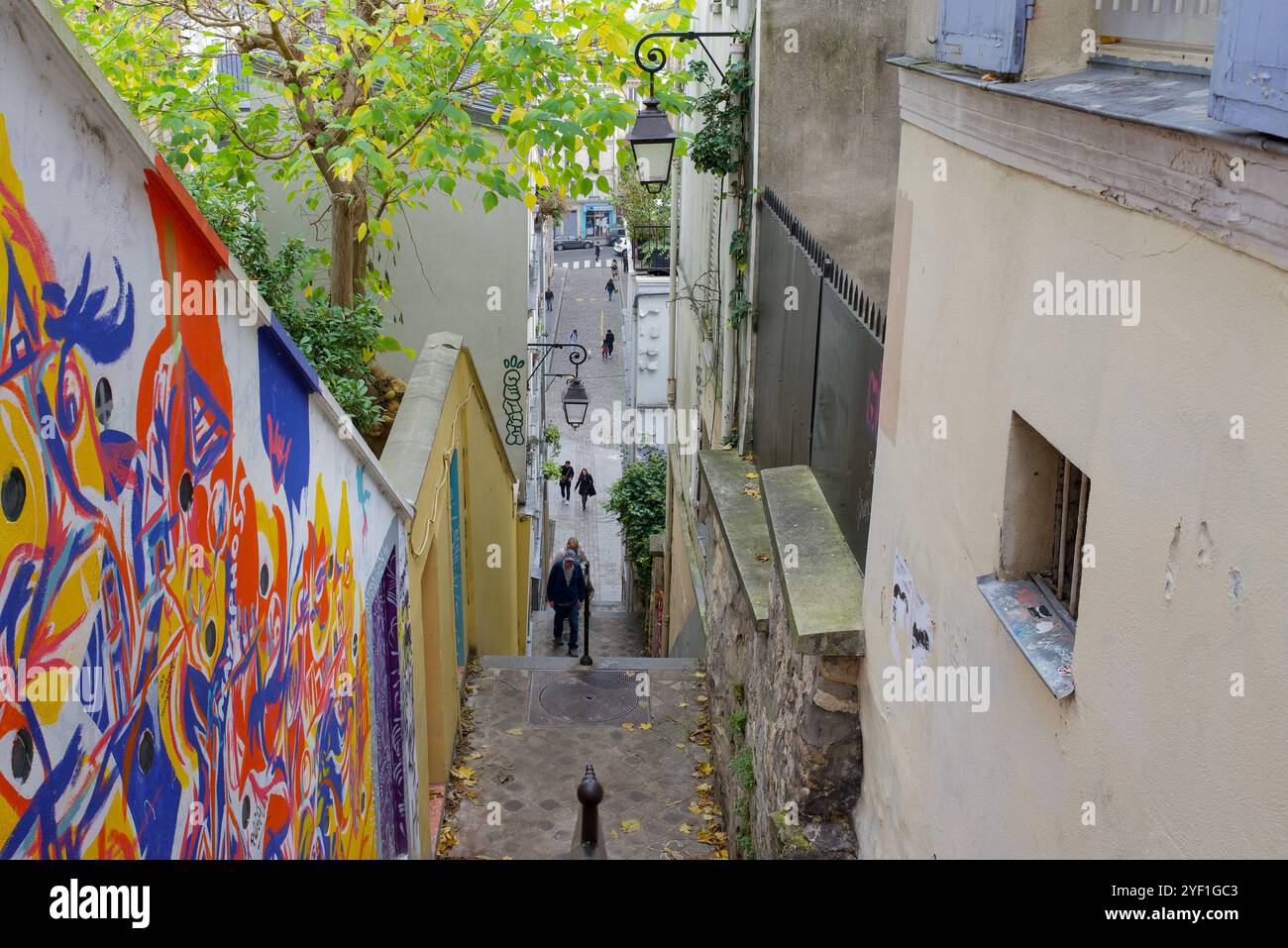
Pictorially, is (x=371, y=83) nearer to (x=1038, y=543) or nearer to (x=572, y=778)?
(x=572, y=778)

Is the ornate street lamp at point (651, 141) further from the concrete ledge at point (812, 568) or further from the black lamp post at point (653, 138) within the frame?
the concrete ledge at point (812, 568)

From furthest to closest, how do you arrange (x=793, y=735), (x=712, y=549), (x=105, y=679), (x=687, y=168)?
(x=687, y=168) < (x=712, y=549) < (x=793, y=735) < (x=105, y=679)

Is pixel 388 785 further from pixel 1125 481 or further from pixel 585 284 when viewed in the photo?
pixel 585 284

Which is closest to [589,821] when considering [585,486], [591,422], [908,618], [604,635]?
[908,618]

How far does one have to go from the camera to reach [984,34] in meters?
3.56

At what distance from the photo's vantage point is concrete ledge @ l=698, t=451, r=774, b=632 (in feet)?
23.8

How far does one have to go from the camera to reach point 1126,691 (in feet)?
8.40

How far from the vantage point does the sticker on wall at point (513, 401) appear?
15602 mm

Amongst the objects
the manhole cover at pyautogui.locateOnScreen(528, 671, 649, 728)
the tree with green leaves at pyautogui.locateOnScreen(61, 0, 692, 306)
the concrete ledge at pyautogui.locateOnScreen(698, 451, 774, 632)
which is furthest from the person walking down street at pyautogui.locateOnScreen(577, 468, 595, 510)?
the tree with green leaves at pyautogui.locateOnScreen(61, 0, 692, 306)

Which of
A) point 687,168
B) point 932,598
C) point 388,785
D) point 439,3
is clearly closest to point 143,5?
point 439,3

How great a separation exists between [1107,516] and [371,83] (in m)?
7.02

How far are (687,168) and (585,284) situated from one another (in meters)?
39.2

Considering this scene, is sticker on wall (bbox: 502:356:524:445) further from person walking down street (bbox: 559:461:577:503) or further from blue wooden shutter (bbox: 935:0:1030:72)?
blue wooden shutter (bbox: 935:0:1030:72)

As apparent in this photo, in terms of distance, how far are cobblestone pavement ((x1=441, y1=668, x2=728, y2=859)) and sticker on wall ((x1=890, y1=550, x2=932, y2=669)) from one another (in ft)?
12.1
